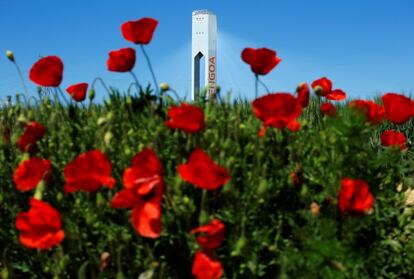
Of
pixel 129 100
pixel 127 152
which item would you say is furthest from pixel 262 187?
pixel 129 100

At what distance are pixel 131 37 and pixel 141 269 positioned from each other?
1.05 meters

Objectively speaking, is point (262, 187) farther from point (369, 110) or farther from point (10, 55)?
point (10, 55)

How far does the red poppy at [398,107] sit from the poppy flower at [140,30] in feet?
3.82

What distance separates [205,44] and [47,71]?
10.5 metres

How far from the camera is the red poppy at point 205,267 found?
2.12 meters

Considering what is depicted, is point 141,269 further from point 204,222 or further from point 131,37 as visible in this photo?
point 131,37

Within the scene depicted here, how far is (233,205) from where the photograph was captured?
238cm

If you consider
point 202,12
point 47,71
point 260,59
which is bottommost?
point 47,71

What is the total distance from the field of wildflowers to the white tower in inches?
398

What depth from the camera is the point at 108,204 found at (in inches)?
97.2

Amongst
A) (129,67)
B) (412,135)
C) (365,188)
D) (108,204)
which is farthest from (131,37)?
(412,135)

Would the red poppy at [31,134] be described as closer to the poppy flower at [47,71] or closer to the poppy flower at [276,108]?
the poppy flower at [47,71]

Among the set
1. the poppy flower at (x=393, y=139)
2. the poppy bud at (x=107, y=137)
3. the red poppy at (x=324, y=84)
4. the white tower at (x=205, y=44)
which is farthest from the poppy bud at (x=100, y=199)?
the white tower at (x=205, y=44)

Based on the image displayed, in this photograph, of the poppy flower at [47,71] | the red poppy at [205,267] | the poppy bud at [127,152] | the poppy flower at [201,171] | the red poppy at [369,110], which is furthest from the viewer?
the poppy flower at [47,71]
